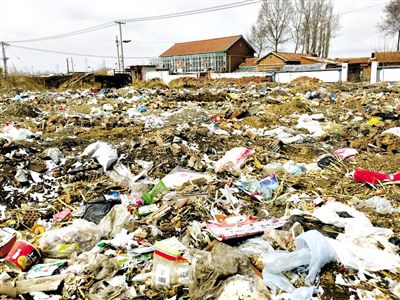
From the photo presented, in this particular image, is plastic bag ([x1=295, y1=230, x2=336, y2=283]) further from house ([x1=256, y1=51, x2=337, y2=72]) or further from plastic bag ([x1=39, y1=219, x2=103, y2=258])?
house ([x1=256, y1=51, x2=337, y2=72])

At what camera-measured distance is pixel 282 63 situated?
103 ft

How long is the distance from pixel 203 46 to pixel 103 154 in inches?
1479

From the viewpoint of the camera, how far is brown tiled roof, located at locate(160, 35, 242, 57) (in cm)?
3775

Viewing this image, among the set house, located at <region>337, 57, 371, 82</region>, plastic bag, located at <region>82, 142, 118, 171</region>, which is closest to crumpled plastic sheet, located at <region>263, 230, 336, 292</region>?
plastic bag, located at <region>82, 142, 118, 171</region>

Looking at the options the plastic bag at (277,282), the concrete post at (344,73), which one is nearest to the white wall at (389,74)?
the concrete post at (344,73)

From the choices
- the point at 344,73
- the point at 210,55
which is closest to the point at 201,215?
the point at 344,73

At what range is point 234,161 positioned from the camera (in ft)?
13.8

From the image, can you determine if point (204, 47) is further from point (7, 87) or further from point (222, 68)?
point (7, 87)

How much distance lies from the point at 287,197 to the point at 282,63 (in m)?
30.3

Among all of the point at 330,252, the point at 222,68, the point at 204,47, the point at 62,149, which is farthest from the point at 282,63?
the point at 330,252

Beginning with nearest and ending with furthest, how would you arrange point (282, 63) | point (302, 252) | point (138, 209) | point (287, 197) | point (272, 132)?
1. point (302, 252)
2. point (138, 209)
3. point (287, 197)
4. point (272, 132)
5. point (282, 63)

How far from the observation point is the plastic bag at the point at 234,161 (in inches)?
160

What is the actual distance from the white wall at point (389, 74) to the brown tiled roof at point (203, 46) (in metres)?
20.3

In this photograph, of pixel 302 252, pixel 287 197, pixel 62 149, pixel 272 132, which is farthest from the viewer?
pixel 272 132
